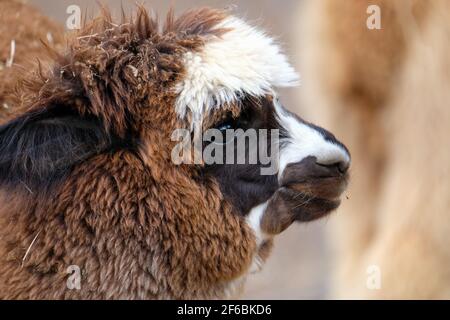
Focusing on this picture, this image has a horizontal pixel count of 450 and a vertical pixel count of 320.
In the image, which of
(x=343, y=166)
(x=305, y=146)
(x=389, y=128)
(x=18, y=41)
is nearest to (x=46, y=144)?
(x=305, y=146)

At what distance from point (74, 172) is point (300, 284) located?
13.5 feet

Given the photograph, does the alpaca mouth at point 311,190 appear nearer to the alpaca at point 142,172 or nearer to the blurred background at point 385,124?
the alpaca at point 142,172

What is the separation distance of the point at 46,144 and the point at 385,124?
1932 mm

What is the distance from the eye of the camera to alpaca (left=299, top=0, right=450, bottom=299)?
3.19 m

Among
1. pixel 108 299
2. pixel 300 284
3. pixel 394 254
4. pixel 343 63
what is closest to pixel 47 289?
pixel 108 299

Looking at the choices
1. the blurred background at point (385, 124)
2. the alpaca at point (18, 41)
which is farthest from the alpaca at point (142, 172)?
the blurred background at point (385, 124)

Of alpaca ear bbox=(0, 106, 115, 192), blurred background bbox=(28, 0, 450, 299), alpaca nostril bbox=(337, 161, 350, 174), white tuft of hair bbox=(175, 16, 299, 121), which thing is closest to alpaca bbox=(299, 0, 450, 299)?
blurred background bbox=(28, 0, 450, 299)

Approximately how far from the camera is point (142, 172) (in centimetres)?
223

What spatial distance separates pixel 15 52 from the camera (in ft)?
9.77

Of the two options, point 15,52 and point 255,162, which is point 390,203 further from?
point 15,52

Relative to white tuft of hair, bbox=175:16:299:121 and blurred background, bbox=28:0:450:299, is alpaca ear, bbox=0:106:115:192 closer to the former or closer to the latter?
white tuft of hair, bbox=175:16:299:121

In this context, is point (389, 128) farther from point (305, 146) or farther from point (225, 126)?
point (225, 126)

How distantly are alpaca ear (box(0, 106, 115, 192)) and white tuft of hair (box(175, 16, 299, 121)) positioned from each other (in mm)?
279

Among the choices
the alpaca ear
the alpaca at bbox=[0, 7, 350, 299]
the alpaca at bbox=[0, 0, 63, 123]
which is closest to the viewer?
the alpaca ear
